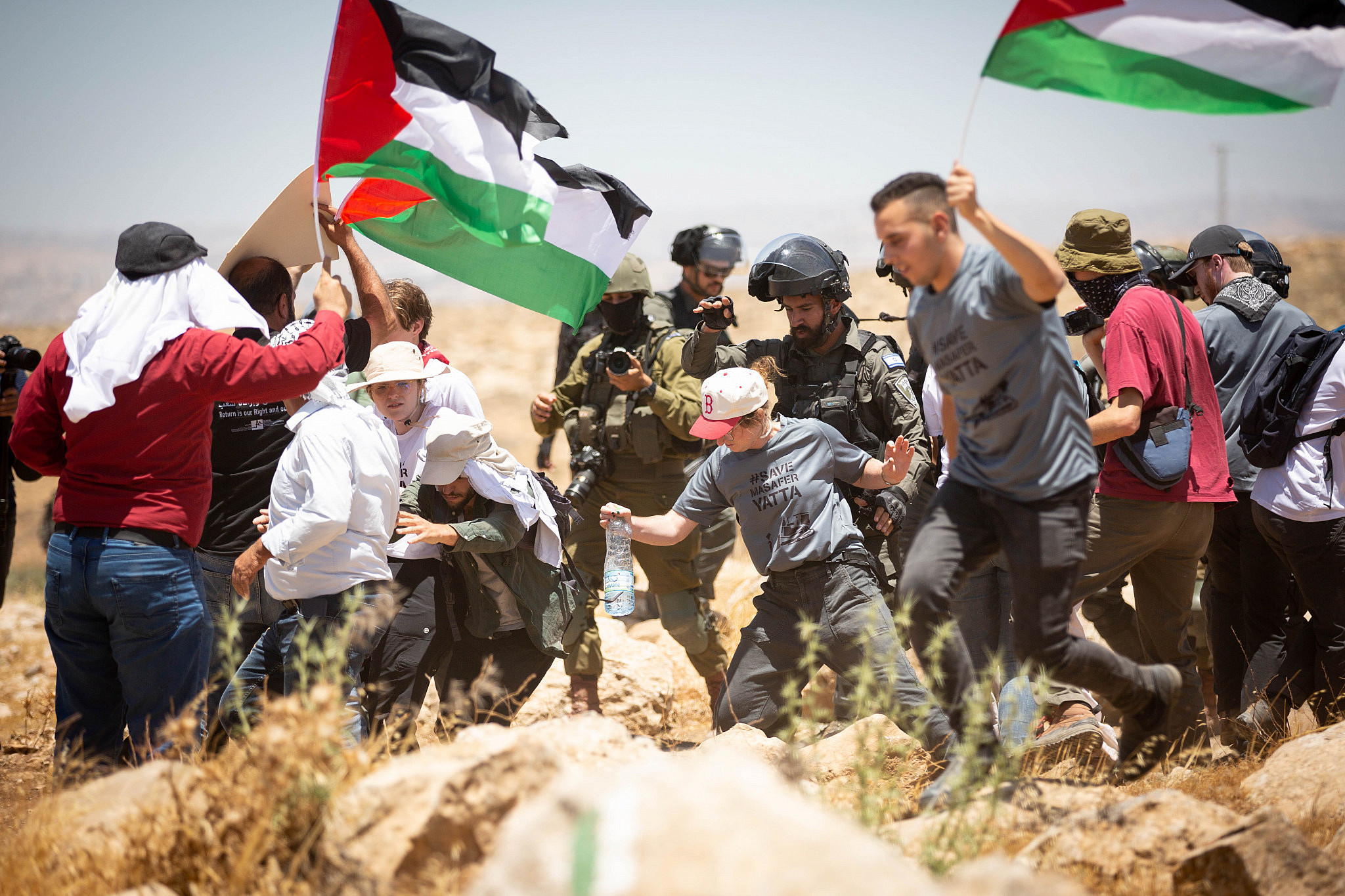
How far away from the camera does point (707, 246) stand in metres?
7.69

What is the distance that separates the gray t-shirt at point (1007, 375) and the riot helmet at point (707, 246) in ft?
14.5

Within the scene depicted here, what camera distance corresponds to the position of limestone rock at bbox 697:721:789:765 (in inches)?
164

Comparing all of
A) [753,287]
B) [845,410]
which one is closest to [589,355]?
[753,287]

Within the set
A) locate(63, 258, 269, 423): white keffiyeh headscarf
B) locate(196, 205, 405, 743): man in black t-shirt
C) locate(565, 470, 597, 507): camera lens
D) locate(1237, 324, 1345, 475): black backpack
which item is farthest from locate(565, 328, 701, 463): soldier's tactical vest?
locate(1237, 324, 1345, 475): black backpack

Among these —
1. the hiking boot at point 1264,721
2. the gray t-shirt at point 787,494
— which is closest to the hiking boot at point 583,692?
the gray t-shirt at point 787,494

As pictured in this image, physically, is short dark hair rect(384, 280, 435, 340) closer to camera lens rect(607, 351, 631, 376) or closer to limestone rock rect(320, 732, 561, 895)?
camera lens rect(607, 351, 631, 376)

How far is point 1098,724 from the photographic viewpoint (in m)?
4.78

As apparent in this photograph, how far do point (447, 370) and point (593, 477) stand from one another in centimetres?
168

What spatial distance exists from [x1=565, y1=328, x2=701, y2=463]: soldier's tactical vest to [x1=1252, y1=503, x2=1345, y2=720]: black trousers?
329 cm

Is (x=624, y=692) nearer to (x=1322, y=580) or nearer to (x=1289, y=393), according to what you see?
(x=1322, y=580)

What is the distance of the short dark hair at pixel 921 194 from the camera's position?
127 inches

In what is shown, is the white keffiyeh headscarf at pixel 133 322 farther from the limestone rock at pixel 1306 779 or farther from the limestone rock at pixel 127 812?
the limestone rock at pixel 1306 779

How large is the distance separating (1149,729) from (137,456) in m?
3.80

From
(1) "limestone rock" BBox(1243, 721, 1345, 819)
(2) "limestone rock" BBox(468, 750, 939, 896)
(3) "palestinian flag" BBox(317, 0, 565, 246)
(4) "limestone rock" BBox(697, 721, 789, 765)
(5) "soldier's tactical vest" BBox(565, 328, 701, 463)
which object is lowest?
(4) "limestone rock" BBox(697, 721, 789, 765)
